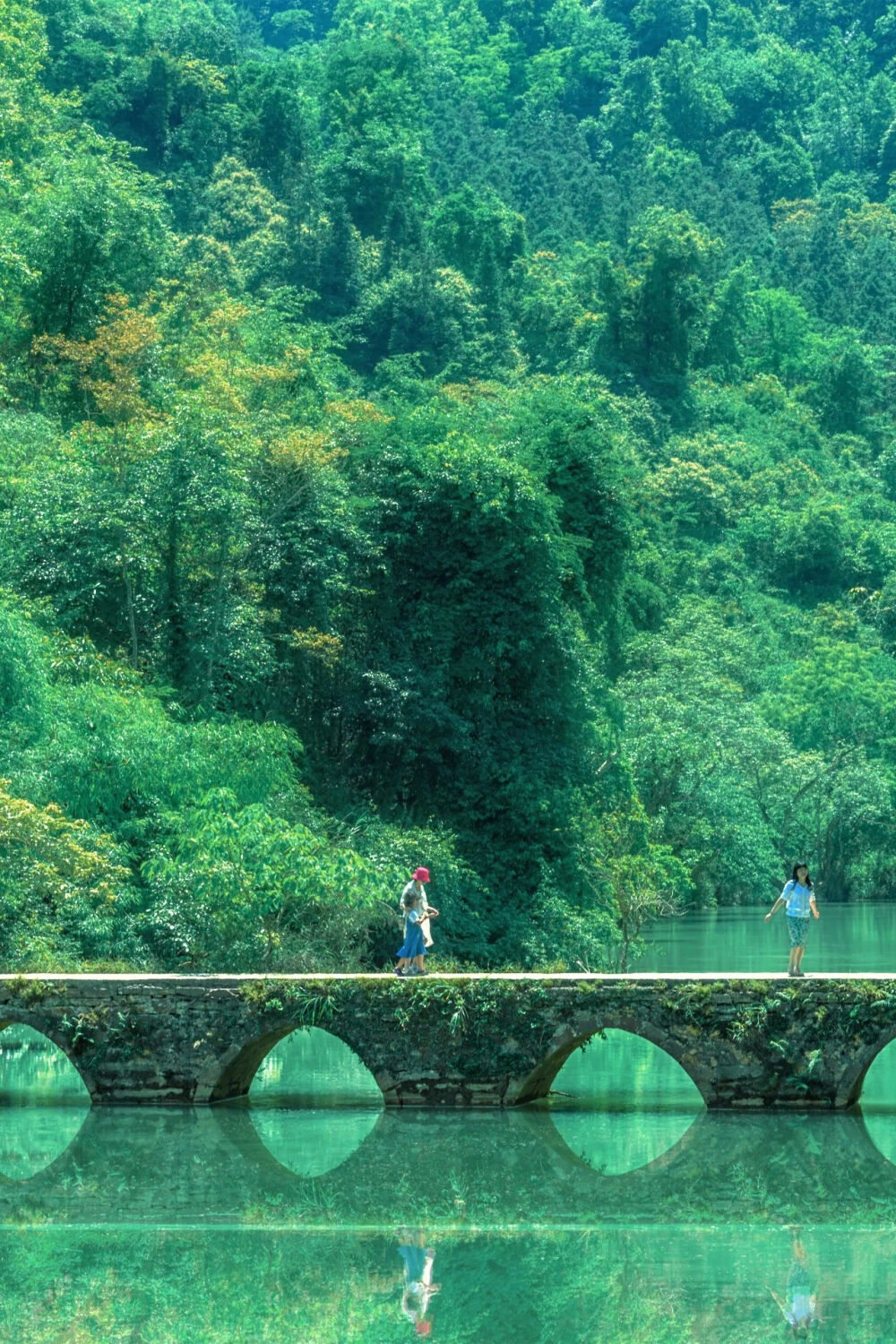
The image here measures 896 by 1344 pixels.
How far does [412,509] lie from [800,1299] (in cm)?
2037

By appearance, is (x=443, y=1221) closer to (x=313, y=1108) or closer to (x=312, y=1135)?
(x=312, y=1135)

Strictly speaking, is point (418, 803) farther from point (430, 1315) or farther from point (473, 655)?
point (430, 1315)

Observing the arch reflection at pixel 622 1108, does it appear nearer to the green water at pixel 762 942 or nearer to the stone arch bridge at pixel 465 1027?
the stone arch bridge at pixel 465 1027

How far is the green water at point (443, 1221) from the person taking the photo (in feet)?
41.8

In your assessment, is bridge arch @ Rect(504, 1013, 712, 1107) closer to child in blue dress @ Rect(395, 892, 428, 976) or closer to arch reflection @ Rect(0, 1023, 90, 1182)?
child in blue dress @ Rect(395, 892, 428, 976)

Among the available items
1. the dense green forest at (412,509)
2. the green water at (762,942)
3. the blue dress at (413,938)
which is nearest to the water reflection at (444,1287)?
the blue dress at (413,938)

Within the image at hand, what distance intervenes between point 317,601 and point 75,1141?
45.4 feet

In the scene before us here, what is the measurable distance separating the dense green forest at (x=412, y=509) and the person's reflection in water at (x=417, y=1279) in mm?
8591

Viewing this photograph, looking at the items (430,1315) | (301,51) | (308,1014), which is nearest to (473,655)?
(308,1014)

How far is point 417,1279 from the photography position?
13.8 metres

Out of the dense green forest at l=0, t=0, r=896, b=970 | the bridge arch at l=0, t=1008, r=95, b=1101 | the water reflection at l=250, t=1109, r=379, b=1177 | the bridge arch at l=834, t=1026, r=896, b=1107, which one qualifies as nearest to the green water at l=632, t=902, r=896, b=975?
the dense green forest at l=0, t=0, r=896, b=970

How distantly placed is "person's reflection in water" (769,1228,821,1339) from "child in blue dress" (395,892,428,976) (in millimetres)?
6393

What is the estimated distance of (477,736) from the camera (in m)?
31.5

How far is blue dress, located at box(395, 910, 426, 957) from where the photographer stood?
2012 centimetres
